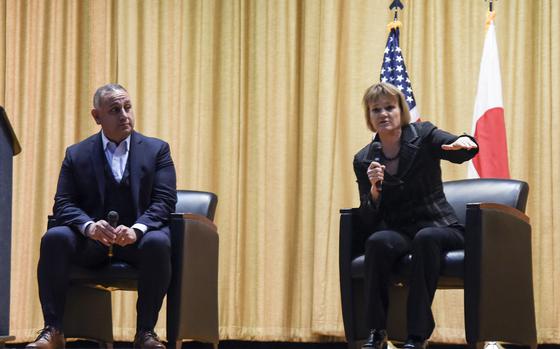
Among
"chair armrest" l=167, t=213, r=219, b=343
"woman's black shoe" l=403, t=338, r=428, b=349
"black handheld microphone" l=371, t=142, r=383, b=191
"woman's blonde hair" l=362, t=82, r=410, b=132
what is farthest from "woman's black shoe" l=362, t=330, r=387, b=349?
"woman's blonde hair" l=362, t=82, r=410, b=132

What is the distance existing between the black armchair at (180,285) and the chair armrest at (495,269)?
1.26 metres

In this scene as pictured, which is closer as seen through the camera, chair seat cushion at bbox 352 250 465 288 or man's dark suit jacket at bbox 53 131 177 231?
chair seat cushion at bbox 352 250 465 288

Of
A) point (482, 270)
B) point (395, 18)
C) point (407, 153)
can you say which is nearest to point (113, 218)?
point (407, 153)

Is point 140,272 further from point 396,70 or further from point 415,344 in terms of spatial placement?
point 396,70

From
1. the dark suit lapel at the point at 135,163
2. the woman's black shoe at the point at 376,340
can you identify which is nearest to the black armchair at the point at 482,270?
the woman's black shoe at the point at 376,340

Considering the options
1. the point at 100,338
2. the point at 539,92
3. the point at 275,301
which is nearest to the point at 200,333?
the point at 100,338

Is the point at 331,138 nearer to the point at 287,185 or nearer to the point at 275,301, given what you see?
the point at 287,185

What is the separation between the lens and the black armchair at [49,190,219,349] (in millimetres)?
4000

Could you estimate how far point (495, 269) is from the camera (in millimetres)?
3828

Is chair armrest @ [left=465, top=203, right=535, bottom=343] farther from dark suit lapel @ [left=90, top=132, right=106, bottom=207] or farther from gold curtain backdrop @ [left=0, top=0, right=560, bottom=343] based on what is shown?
dark suit lapel @ [left=90, top=132, right=106, bottom=207]

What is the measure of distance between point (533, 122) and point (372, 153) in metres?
1.87

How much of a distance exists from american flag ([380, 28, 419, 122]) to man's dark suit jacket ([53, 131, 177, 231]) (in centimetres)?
167

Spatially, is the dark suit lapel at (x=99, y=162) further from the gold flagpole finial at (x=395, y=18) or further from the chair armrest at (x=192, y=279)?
the gold flagpole finial at (x=395, y=18)

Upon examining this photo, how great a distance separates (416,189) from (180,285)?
1.16m
